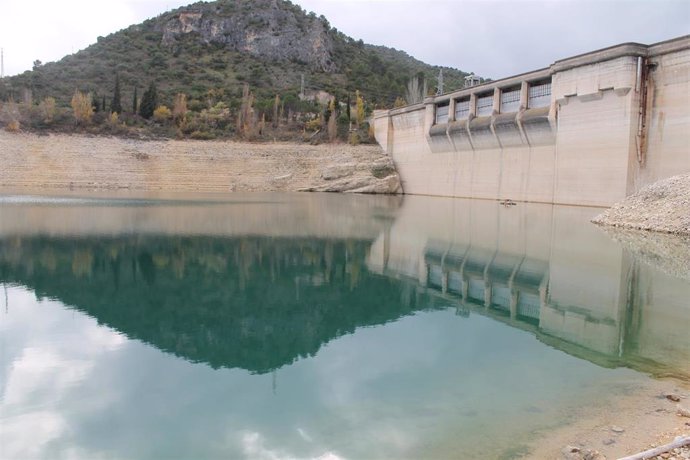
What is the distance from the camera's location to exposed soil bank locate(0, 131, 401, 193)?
44938 mm

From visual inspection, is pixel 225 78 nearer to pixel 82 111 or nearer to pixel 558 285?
pixel 82 111

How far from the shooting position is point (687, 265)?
47.1ft

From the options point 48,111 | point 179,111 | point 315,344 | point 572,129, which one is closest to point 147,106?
point 179,111

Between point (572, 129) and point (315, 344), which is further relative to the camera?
point (572, 129)

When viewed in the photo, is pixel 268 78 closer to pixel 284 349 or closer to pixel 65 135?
pixel 65 135

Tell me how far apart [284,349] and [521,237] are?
1425 centimetres

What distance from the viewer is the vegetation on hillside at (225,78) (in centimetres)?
5684

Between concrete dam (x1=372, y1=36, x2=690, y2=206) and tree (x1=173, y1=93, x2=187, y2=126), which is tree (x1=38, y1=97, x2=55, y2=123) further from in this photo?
concrete dam (x1=372, y1=36, x2=690, y2=206)

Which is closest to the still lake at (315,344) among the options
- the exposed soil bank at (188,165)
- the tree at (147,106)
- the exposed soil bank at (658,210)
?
the exposed soil bank at (658,210)

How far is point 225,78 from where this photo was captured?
272ft

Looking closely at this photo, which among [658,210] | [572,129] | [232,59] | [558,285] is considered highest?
[232,59]

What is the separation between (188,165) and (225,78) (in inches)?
1480

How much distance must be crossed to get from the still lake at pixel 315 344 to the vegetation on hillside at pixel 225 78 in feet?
133

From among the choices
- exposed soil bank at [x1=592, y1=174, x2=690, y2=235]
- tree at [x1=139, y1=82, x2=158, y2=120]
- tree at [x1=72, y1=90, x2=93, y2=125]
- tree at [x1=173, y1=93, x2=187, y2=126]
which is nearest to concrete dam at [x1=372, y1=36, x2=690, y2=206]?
exposed soil bank at [x1=592, y1=174, x2=690, y2=235]
